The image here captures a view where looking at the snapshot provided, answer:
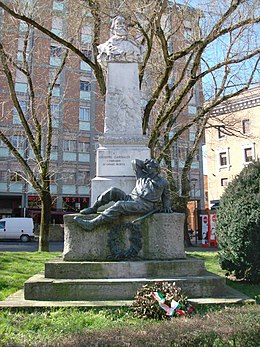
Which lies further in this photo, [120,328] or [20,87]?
[20,87]

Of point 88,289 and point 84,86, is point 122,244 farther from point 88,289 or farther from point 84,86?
point 84,86

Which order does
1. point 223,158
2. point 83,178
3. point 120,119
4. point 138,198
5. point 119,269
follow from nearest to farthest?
point 119,269 < point 138,198 < point 120,119 < point 83,178 < point 223,158

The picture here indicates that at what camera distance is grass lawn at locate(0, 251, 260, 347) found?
3234 mm

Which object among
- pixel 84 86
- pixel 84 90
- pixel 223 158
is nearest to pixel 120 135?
pixel 84 90

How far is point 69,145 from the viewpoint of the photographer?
34.7 m

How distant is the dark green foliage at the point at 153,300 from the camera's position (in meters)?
4.55

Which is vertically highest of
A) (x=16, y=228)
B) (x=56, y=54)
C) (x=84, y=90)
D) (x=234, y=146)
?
(x=84, y=90)

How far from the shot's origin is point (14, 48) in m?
16.3

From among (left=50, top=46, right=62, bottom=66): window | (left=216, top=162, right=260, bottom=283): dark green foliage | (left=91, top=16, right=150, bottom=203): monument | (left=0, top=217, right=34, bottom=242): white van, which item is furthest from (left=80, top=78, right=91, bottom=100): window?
(left=216, top=162, right=260, bottom=283): dark green foliage

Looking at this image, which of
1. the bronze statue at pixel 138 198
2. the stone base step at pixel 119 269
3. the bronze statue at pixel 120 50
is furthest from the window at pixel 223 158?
the stone base step at pixel 119 269

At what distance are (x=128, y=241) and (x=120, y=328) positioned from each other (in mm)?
2317

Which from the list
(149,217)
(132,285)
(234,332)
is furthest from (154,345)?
(149,217)

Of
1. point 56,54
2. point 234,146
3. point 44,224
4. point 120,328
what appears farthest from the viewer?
point 234,146

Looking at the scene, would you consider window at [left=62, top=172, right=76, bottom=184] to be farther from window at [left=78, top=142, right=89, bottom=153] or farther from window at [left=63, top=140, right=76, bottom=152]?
window at [left=78, top=142, right=89, bottom=153]
